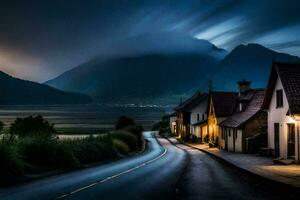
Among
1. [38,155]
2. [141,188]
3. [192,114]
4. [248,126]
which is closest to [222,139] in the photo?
[248,126]

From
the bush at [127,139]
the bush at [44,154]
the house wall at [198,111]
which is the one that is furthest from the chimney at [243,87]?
the bush at [44,154]

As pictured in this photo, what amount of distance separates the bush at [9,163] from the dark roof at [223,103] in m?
44.4

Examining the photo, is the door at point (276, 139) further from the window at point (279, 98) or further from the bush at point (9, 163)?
the bush at point (9, 163)

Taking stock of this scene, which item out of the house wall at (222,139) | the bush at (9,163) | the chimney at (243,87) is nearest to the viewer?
the bush at (9,163)

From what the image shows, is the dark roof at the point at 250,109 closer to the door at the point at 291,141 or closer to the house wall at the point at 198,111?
the door at the point at 291,141

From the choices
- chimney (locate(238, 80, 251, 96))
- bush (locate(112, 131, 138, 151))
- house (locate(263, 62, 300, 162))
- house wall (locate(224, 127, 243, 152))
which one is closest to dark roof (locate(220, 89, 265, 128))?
house wall (locate(224, 127, 243, 152))

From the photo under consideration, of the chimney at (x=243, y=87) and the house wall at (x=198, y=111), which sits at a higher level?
the chimney at (x=243, y=87)

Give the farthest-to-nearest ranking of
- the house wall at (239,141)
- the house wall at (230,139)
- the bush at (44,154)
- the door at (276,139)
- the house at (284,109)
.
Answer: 1. the house wall at (230,139)
2. the house wall at (239,141)
3. the door at (276,139)
4. the house at (284,109)
5. the bush at (44,154)

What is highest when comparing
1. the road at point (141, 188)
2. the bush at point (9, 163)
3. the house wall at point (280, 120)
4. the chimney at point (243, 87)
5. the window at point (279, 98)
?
the chimney at point (243, 87)

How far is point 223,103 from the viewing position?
63.2 metres

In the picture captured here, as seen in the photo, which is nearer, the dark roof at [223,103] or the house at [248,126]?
the house at [248,126]

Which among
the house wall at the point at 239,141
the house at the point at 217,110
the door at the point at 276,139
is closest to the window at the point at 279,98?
the door at the point at 276,139

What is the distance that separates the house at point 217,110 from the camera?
61.0 metres

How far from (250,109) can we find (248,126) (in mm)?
3462
